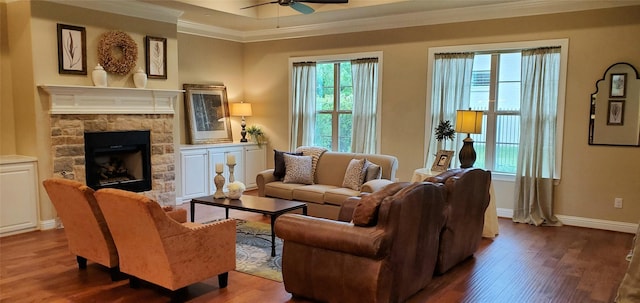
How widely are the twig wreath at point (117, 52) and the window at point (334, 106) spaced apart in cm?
300

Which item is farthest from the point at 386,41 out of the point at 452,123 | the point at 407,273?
the point at 407,273

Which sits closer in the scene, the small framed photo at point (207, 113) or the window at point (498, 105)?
the window at point (498, 105)

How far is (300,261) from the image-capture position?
3.40 m

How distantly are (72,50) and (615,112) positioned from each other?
6576mm

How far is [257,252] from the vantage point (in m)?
4.65

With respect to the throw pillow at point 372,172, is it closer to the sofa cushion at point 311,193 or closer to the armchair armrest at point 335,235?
the sofa cushion at point 311,193

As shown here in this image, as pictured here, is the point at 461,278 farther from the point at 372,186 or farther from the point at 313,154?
the point at 313,154

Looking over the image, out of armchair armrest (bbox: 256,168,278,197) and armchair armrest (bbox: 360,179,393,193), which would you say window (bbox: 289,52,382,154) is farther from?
armchair armrest (bbox: 360,179,393,193)

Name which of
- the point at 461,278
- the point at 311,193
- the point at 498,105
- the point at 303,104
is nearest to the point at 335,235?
the point at 461,278

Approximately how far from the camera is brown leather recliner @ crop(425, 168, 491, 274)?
13.0 feet

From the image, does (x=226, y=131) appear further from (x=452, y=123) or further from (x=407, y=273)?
(x=407, y=273)

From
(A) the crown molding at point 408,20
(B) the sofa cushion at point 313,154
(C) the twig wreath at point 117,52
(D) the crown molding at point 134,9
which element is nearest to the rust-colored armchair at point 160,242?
(B) the sofa cushion at point 313,154

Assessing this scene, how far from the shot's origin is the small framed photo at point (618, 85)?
5395mm

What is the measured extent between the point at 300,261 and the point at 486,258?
2.14 meters
